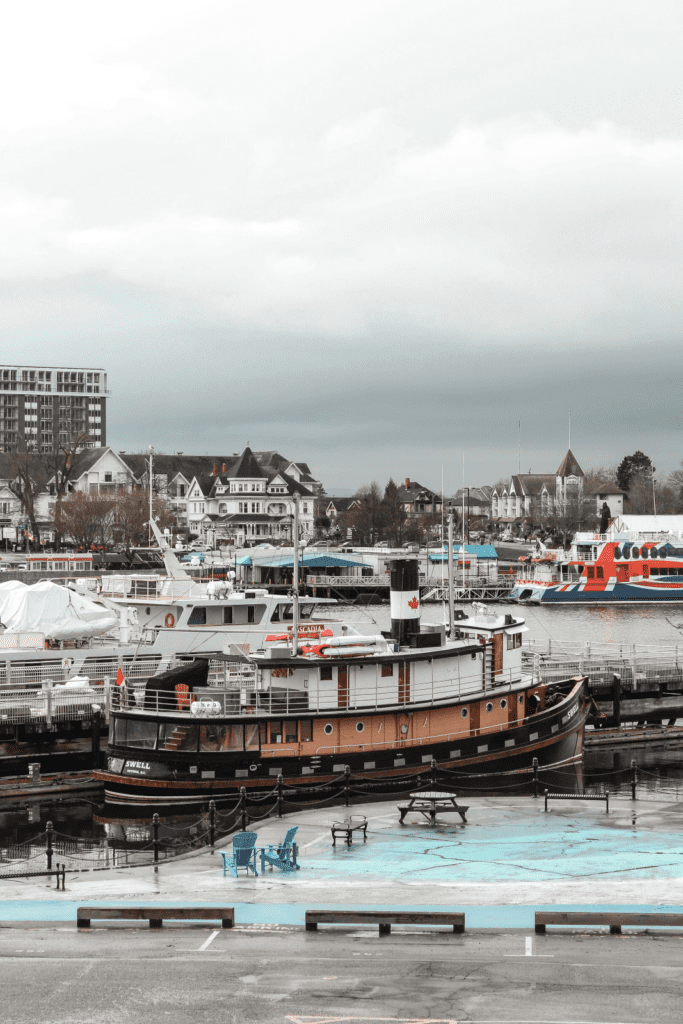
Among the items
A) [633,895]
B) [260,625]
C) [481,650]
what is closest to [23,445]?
[260,625]

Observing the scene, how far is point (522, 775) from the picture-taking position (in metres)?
30.9

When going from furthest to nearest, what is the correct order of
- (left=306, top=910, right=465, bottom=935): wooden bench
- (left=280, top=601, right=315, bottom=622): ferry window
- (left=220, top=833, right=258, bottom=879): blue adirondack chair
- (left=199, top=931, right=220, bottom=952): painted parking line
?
(left=280, top=601, right=315, bottom=622): ferry window, (left=220, top=833, right=258, bottom=879): blue adirondack chair, (left=306, top=910, right=465, bottom=935): wooden bench, (left=199, top=931, right=220, bottom=952): painted parking line

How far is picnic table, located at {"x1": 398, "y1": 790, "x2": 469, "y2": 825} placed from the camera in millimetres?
23531

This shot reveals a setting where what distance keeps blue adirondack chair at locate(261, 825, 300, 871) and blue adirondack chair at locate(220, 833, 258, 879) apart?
0.66 ft

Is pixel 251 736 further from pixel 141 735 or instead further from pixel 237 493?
pixel 237 493

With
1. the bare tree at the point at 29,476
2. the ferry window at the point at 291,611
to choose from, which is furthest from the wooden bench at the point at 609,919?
the bare tree at the point at 29,476

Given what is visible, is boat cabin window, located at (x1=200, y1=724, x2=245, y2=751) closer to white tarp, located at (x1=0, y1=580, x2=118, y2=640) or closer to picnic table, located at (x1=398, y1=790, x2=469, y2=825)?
picnic table, located at (x1=398, y1=790, x2=469, y2=825)

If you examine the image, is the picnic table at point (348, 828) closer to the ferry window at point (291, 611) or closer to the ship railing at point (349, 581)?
the ferry window at point (291, 611)

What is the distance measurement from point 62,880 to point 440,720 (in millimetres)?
12467

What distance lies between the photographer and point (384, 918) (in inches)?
626

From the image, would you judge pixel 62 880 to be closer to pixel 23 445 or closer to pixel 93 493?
pixel 93 493

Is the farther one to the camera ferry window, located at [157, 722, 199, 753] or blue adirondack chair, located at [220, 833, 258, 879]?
ferry window, located at [157, 722, 199, 753]

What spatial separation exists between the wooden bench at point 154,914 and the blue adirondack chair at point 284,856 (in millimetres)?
3635

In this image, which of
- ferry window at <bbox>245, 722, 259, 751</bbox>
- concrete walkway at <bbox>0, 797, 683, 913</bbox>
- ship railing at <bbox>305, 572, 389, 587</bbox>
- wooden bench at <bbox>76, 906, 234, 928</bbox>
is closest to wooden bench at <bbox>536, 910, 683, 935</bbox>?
concrete walkway at <bbox>0, 797, 683, 913</bbox>
